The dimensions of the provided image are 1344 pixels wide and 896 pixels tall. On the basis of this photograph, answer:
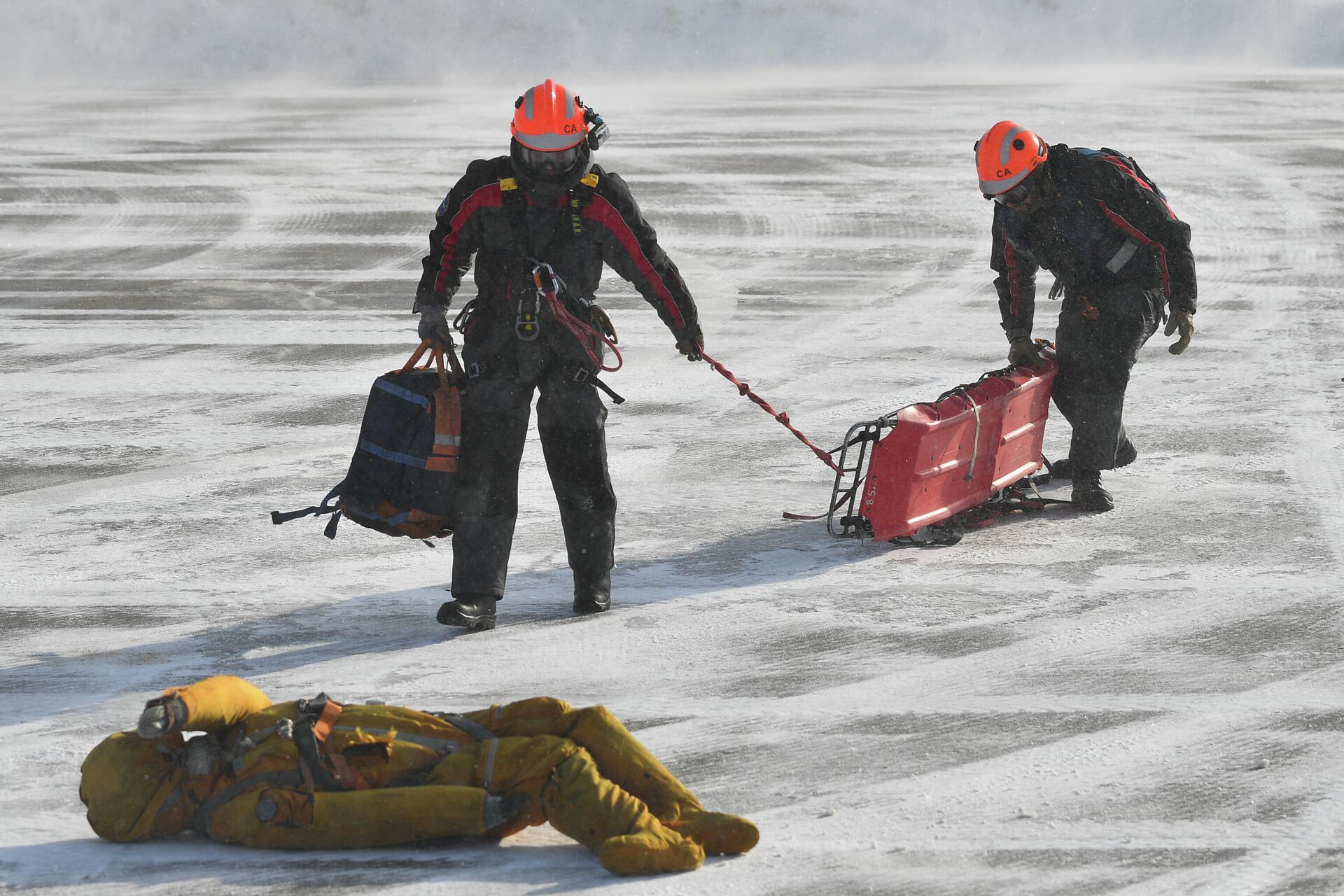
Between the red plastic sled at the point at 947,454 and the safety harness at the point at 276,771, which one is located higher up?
the red plastic sled at the point at 947,454

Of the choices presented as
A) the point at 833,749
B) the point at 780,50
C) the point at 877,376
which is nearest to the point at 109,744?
the point at 833,749

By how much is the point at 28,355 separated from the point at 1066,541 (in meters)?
6.21

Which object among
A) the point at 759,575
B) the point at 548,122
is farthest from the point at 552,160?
the point at 759,575

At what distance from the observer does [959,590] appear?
5.77 m

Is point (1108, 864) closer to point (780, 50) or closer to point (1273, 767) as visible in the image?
point (1273, 767)

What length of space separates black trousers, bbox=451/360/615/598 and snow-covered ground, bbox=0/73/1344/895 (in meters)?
0.25

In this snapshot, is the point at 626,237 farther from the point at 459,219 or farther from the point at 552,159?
the point at 459,219

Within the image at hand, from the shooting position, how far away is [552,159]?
17.0ft

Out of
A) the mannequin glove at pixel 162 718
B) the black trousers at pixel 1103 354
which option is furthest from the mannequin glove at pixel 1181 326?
the mannequin glove at pixel 162 718

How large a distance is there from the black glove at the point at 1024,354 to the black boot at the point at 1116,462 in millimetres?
462

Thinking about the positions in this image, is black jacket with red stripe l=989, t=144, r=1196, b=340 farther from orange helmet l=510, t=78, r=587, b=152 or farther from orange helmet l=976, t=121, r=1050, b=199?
orange helmet l=510, t=78, r=587, b=152

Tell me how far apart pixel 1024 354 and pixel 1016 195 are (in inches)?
29.8

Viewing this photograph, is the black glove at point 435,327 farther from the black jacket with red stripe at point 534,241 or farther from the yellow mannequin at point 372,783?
the yellow mannequin at point 372,783

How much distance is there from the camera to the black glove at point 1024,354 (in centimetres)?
680
